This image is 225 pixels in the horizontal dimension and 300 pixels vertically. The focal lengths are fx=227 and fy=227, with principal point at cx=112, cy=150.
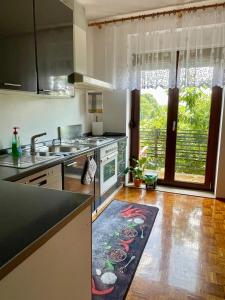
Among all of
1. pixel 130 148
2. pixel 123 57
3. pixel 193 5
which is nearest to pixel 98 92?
pixel 123 57

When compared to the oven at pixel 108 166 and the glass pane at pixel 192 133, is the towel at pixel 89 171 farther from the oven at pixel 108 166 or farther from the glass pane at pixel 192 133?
the glass pane at pixel 192 133

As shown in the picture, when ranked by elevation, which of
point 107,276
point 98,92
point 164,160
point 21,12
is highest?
point 21,12

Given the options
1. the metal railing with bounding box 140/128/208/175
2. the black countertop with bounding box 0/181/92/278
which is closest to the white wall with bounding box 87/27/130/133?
the metal railing with bounding box 140/128/208/175

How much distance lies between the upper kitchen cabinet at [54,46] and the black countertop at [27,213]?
1254mm

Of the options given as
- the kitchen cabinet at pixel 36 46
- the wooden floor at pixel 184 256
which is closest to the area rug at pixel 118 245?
the wooden floor at pixel 184 256

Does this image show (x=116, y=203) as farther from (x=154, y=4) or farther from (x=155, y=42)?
(x=154, y=4)

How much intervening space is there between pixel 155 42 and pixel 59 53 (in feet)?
4.99

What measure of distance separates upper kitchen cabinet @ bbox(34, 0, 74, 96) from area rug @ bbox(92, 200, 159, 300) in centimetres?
152

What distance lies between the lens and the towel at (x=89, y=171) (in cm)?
239

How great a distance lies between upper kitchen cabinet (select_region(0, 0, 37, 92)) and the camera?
Answer: 164 centimetres

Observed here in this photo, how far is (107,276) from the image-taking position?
176 cm

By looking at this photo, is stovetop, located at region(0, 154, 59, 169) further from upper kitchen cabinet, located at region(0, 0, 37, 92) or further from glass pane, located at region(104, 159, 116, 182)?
glass pane, located at region(104, 159, 116, 182)

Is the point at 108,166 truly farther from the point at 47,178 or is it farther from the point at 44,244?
the point at 44,244

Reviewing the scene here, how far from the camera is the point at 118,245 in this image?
2.17 meters
